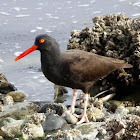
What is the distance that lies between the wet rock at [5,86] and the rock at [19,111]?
1346 millimetres

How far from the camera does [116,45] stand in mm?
7117

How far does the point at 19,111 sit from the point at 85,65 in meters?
1.21

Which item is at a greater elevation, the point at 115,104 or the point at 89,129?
the point at 89,129

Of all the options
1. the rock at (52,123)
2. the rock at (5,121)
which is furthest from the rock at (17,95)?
the rock at (52,123)

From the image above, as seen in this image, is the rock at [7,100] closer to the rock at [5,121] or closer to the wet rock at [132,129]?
the rock at [5,121]

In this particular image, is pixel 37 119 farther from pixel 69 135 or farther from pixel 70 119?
pixel 69 135

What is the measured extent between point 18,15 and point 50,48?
20.7 ft

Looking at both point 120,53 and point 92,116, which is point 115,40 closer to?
point 120,53

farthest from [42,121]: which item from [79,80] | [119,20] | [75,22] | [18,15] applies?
[18,15]

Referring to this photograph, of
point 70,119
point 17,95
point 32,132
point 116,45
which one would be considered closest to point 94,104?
point 70,119

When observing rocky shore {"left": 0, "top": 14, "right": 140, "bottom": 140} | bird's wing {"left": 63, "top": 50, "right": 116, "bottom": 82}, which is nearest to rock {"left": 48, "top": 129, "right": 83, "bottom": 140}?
rocky shore {"left": 0, "top": 14, "right": 140, "bottom": 140}

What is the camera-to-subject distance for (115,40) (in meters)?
7.20

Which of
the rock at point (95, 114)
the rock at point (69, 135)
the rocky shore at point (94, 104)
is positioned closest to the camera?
the rock at point (69, 135)

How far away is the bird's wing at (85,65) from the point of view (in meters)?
→ 5.54
